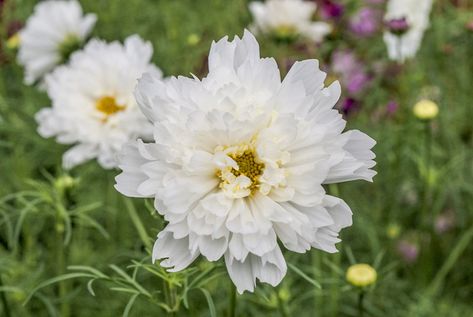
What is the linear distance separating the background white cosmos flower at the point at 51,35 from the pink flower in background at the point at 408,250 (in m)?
0.83

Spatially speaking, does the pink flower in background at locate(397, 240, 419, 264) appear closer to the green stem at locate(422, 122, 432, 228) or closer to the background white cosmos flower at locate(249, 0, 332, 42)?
the green stem at locate(422, 122, 432, 228)

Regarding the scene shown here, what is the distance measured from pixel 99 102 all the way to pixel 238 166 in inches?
26.1

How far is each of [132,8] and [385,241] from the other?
36.3 inches

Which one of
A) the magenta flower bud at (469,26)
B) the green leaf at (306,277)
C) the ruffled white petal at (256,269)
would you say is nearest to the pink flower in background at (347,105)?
the magenta flower bud at (469,26)

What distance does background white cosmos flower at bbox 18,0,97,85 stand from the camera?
5.35ft

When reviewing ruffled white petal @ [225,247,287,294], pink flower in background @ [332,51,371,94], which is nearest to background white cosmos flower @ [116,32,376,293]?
ruffled white petal @ [225,247,287,294]

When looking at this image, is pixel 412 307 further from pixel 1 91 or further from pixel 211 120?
pixel 1 91

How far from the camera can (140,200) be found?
1.78 m

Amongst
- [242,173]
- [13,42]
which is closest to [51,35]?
[13,42]

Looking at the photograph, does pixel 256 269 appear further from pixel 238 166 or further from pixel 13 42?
pixel 13 42

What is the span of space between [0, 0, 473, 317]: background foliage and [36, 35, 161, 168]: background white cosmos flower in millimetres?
79

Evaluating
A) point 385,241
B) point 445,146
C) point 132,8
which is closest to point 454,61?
point 445,146

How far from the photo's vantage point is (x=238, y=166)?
0.76m

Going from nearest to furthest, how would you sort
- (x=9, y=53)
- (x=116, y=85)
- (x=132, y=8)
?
(x=116, y=85), (x=9, y=53), (x=132, y=8)
